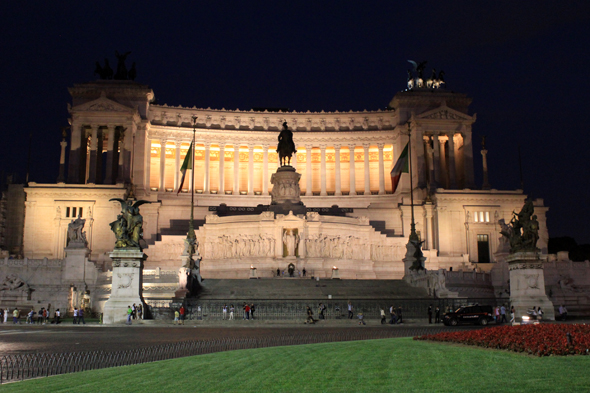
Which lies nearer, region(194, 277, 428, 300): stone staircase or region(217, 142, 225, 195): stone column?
region(194, 277, 428, 300): stone staircase

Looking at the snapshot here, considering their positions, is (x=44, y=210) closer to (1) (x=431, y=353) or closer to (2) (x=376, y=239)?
(2) (x=376, y=239)

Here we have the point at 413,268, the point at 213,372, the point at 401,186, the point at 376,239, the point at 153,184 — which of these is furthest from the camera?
the point at 153,184

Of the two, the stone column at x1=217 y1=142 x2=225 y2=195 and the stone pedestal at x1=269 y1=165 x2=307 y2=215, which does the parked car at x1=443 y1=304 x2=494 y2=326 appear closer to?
the stone pedestal at x1=269 y1=165 x2=307 y2=215

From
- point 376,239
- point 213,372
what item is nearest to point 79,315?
point 213,372

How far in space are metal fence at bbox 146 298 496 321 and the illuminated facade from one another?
87.2ft

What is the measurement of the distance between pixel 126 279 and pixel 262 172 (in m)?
61.0

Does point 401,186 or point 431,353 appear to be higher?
point 401,186

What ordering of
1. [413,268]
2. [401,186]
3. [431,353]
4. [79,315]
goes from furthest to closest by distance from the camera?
[401,186] → [413,268] → [79,315] → [431,353]

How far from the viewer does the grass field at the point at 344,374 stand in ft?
40.4

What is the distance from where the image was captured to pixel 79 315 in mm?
40781

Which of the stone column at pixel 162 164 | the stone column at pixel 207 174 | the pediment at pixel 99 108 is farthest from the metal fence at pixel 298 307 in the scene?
the stone column at pixel 162 164

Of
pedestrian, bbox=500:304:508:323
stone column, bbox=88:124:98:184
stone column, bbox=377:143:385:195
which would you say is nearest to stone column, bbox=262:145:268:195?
stone column, bbox=377:143:385:195

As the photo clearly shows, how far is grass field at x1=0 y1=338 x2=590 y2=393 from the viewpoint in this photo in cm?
1233

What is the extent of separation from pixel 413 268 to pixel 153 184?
170 feet
